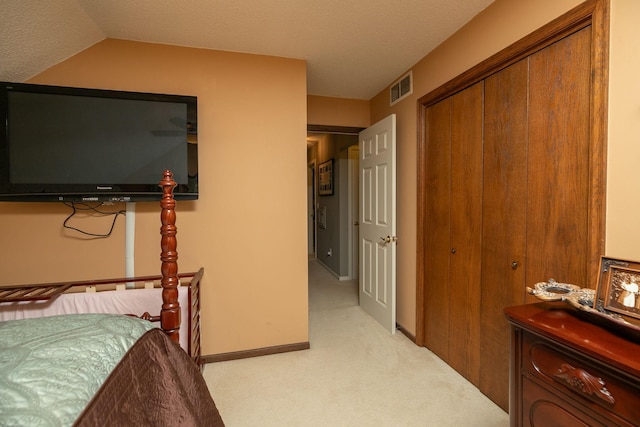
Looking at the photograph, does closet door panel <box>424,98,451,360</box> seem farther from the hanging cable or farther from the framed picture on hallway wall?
the framed picture on hallway wall

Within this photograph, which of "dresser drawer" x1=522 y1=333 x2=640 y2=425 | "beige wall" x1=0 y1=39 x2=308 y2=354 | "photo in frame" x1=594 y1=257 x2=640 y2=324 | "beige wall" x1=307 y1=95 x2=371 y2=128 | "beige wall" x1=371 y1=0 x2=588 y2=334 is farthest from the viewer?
"beige wall" x1=307 y1=95 x2=371 y2=128

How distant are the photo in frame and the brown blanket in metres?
1.46

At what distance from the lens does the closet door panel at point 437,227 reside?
2150 millimetres

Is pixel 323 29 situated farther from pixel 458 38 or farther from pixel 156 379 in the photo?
pixel 156 379

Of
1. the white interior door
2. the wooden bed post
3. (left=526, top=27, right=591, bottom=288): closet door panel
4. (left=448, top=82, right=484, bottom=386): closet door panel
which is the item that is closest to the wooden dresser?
(left=526, top=27, right=591, bottom=288): closet door panel

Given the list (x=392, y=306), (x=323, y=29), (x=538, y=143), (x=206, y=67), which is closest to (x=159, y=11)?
(x=206, y=67)

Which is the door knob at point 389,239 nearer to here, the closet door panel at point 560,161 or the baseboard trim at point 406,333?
the baseboard trim at point 406,333

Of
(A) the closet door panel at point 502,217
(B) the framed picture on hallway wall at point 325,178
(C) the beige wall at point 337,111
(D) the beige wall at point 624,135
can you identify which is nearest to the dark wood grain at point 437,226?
(A) the closet door panel at point 502,217

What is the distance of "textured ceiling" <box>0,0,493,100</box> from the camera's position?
1.67 meters

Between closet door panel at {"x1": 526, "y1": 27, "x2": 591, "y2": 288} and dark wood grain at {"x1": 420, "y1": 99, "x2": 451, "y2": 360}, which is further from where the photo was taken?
dark wood grain at {"x1": 420, "y1": 99, "x2": 451, "y2": 360}

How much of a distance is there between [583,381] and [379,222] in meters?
2.06

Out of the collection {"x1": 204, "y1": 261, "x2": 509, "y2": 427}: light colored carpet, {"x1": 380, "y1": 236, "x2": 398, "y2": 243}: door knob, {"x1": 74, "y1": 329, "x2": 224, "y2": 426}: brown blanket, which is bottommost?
{"x1": 204, "y1": 261, "x2": 509, "y2": 427}: light colored carpet

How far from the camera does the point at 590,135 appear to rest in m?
1.23

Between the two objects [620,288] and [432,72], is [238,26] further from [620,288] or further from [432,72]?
[620,288]
